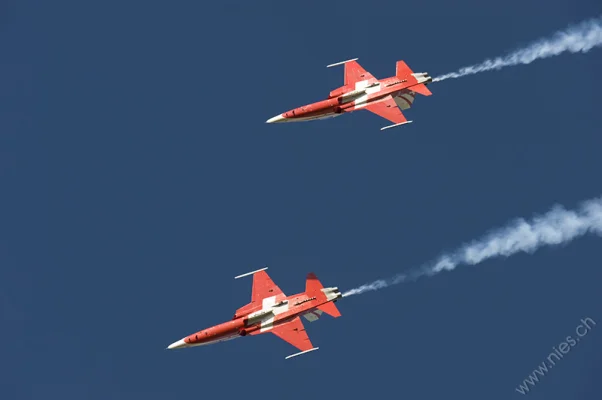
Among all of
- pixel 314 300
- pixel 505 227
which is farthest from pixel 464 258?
pixel 314 300

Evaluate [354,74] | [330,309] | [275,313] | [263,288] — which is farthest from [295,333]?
[354,74]

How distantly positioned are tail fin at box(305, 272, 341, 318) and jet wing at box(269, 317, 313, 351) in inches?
79.5

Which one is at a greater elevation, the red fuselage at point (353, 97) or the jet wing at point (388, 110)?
the red fuselage at point (353, 97)

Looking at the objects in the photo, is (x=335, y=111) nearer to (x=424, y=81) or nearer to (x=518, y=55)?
(x=424, y=81)

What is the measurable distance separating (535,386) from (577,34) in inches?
1126

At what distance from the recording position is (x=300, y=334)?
273ft

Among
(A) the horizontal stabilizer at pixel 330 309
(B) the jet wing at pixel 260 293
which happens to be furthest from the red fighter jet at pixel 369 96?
(A) the horizontal stabilizer at pixel 330 309

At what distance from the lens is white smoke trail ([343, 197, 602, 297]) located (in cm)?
8369

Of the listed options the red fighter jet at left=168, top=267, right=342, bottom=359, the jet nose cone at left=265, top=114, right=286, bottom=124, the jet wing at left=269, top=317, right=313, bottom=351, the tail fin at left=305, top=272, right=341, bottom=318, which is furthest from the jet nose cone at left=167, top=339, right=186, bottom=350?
the jet nose cone at left=265, top=114, right=286, bottom=124

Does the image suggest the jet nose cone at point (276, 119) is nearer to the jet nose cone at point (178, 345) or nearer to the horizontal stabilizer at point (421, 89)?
the horizontal stabilizer at point (421, 89)

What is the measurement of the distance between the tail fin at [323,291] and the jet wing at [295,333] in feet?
6.62

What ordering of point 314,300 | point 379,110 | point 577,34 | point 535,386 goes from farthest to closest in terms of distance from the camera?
point 535,386 < point 577,34 < point 379,110 < point 314,300

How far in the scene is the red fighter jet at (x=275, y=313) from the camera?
3250 inches

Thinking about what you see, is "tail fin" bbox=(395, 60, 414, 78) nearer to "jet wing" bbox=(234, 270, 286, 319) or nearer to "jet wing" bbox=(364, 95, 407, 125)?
"jet wing" bbox=(364, 95, 407, 125)
